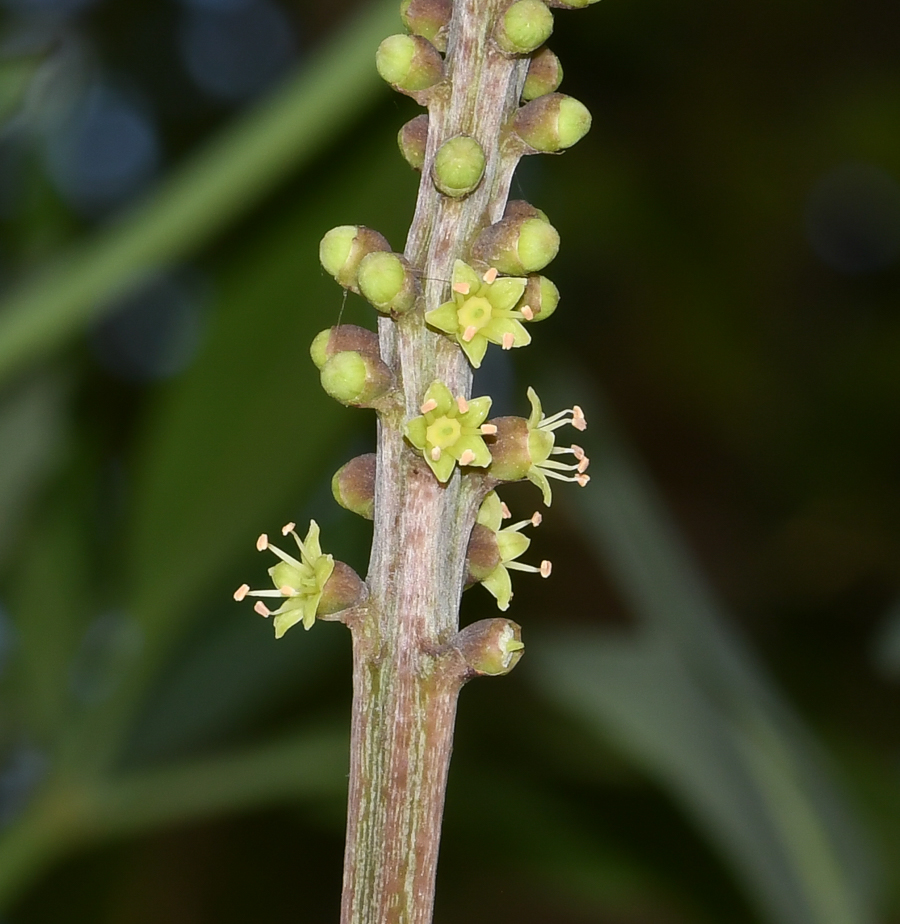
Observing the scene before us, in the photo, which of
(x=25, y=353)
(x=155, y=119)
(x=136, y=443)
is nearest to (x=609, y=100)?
(x=155, y=119)

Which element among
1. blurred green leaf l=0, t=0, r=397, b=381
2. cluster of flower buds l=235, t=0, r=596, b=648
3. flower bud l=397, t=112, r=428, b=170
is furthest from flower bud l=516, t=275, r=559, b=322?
blurred green leaf l=0, t=0, r=397, b=381

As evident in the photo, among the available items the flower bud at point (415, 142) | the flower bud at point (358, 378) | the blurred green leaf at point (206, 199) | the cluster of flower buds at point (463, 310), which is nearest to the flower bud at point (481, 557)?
the cluster of flower buds at point (463, 310)

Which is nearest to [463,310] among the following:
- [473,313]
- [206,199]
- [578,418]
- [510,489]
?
[473,313]

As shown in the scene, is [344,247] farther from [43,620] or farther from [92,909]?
[92,909]

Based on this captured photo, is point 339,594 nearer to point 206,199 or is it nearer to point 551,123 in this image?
point 551,123

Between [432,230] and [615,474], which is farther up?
[615,474]

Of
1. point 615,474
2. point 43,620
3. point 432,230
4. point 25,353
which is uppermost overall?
point 615,474

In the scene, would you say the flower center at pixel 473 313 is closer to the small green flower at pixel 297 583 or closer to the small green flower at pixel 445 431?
the small green flower at pixel 445 431
